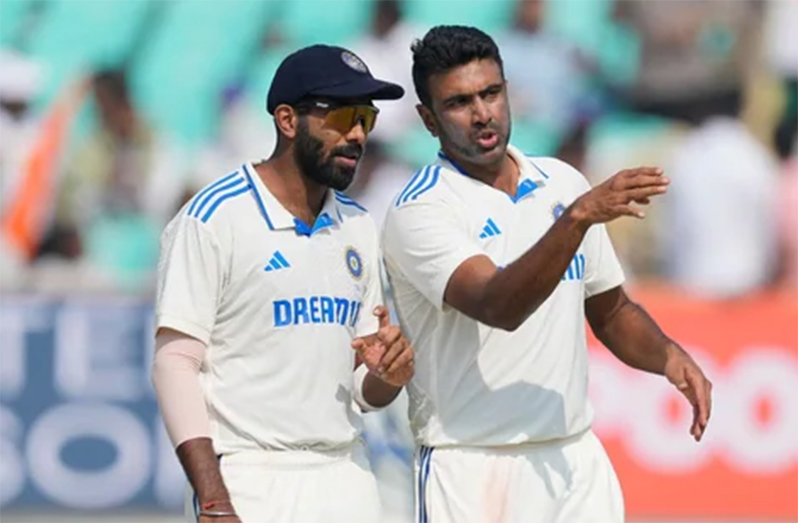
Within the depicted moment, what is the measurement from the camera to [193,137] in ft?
35.8

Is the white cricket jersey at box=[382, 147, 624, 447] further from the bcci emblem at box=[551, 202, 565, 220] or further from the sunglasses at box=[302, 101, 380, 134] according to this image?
the sunglasses at box=[302, 101, 380, 134]

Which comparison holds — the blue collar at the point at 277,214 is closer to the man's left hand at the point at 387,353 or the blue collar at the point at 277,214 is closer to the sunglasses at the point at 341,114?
the sunglasses at the point at 341,114

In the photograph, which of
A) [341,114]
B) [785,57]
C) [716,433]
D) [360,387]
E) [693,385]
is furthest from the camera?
[785,57]

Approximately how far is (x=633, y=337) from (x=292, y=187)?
1.14 meters

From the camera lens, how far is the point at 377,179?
35.4ft

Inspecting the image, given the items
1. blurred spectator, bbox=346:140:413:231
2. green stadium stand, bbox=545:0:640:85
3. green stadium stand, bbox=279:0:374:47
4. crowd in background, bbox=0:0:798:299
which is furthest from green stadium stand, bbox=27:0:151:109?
green stadium stand, bbox=545:0:640:85

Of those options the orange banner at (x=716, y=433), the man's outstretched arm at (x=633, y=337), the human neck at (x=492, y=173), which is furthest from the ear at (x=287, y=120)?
the orange banner at (x=716, y=433)

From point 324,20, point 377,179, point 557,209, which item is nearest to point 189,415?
point 557,209

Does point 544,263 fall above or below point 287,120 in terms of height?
below

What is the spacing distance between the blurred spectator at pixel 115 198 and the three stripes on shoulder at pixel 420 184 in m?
5.52

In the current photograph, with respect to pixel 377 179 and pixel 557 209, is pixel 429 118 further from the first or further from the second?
pixel 377 179

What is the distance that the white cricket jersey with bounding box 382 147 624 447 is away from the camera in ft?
17.1

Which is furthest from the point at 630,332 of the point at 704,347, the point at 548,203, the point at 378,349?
the point at 704,347

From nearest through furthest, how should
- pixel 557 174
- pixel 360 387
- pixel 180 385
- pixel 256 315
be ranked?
pixel 180 385
pixel 256 315
pixel 360 387
pixel 557 174
